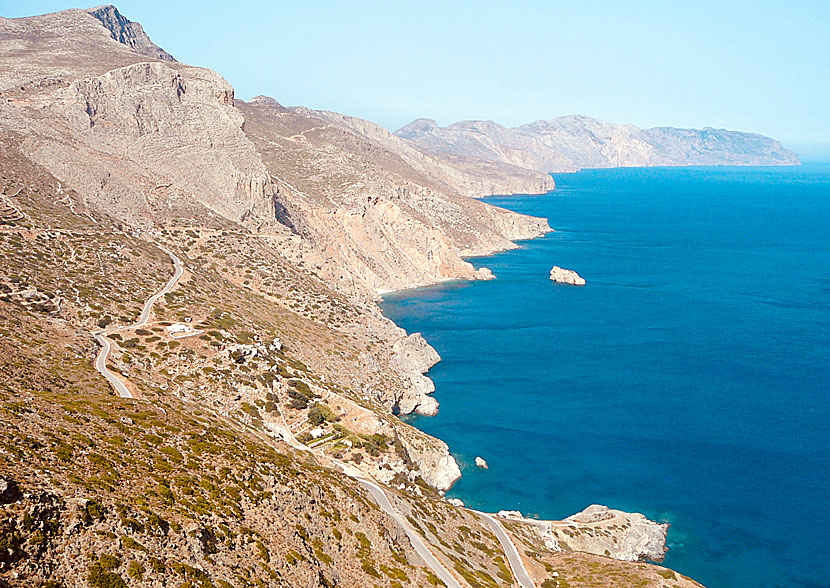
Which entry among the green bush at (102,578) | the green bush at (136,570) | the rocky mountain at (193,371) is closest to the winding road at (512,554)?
the rocky mountain at (193,371)

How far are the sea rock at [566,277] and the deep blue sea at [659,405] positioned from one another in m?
2.82

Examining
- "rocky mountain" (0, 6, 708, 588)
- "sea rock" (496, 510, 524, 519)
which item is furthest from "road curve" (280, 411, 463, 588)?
"sea rock" (496, 510, 524, 519)

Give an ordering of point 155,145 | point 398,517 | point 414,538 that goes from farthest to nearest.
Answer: point 155,145
point 398,517
point 414,538

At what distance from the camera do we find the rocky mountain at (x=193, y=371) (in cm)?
2514

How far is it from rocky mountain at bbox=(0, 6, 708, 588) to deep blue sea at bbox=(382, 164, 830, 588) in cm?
728

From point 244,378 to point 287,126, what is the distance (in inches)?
5539

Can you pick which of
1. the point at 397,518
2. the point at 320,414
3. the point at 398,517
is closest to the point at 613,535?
the point at 398,517

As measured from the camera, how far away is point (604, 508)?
61.1 metres

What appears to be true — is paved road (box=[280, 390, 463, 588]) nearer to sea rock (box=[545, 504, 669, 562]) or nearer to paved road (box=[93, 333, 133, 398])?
paved road (box=[93, 333, 133, 398])

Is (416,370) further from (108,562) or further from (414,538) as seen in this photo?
(108,562)

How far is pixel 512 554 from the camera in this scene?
4716 cm

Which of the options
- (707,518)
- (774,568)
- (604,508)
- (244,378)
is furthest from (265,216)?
(774,568)

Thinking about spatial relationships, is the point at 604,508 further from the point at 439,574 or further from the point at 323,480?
the point at 323,480

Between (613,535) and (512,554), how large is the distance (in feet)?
45.8
